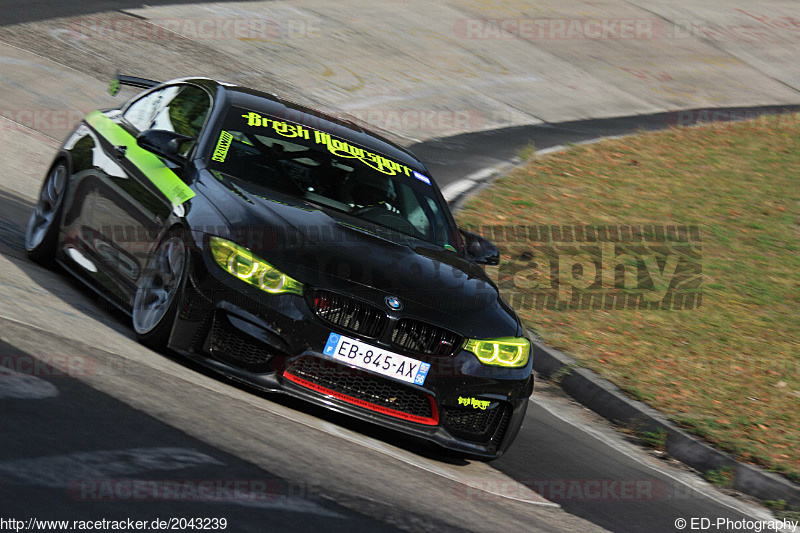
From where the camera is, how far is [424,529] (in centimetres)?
434

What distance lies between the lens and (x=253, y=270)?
17.7 ft

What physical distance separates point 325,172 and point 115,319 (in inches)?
61.5

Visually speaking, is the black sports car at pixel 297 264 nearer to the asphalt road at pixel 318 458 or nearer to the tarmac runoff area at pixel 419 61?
the asphalt road at pixel 318 458

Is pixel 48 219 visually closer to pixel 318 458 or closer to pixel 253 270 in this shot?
pixel 253 270

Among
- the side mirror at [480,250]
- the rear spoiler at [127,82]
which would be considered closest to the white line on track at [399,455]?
the side mirror at [480,250]

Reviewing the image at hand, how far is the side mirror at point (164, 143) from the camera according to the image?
6.34 metres

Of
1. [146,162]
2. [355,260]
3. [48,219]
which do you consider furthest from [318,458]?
[48,219]

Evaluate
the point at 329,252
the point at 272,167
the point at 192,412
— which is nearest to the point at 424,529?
the point at 192,412

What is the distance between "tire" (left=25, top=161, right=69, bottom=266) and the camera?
23.8ft

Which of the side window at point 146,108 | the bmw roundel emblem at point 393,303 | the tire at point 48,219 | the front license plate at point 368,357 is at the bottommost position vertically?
the tire at point 48,219

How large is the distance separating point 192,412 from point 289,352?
635 mm

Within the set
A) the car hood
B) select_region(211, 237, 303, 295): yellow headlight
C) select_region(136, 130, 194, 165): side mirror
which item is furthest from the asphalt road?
select_region(136, 130, 194, 165): side mirror

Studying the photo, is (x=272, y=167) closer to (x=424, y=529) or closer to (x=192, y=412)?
(x=192, y=412)

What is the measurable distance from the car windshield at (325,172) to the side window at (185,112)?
214 mm
